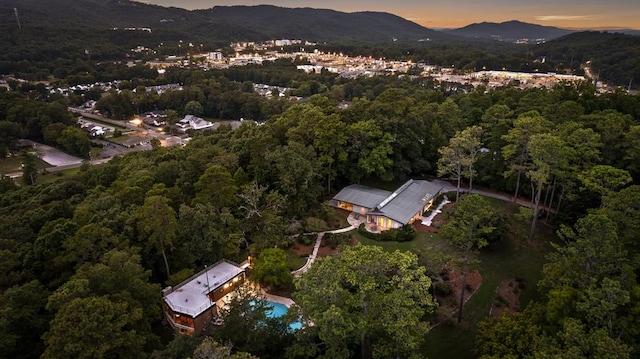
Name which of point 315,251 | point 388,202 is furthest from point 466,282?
point 315,251

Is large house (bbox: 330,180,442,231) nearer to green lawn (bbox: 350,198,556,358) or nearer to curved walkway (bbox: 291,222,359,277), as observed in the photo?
curved walkway (bbox: 291,222,359,277)

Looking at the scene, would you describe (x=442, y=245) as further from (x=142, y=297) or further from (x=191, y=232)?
(x=142, y=297)

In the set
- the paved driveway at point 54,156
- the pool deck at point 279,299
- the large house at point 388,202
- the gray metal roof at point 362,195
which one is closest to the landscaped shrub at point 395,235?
the large house at point 388,202

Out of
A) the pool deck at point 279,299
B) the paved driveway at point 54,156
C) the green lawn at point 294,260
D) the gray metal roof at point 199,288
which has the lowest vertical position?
the paved driveway at point 54,156

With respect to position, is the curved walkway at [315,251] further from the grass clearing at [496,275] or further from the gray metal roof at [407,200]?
the grass clearing at [496,275]

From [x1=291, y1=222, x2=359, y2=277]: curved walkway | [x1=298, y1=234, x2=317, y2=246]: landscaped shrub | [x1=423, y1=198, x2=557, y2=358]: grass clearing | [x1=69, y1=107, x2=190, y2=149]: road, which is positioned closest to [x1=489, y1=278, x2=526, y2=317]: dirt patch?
[x1=423, y1=198, x2=557, y2=358]: grass clearing

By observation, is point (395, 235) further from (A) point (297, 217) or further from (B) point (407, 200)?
(A) point (297, 217)

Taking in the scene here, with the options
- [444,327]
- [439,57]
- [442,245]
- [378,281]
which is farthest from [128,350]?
[439,57]
